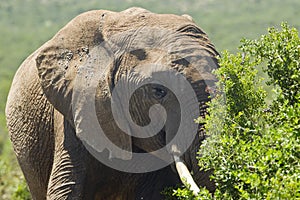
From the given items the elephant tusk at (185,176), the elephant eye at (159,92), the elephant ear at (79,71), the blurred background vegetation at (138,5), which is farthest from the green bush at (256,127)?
the blurred background vegetation at (138,5)

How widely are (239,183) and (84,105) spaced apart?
Answer: 159 cm

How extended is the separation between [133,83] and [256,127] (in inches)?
41.6

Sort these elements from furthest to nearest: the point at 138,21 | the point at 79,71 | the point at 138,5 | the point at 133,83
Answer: the point at 138,5 < the point at 79,71 < the point at 138,21 < the point at 133,83

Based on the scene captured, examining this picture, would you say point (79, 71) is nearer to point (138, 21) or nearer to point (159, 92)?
point (138, 21)

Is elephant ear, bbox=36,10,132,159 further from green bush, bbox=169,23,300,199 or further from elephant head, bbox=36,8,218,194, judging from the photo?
green bush, bbox=169,23,300,199

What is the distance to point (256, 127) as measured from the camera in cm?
471

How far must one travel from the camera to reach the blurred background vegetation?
91.2m

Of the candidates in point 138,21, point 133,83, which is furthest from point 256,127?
point 138,21

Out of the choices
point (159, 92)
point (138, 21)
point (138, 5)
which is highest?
point (138, 5)

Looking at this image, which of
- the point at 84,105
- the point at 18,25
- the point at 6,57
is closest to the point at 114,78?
→ the point at 84,105

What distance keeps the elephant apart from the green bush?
0.20 meters

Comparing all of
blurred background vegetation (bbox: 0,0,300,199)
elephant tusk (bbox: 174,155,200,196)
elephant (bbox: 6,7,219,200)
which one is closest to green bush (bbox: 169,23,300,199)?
elephant tusk (bbox: 174,155,200,196)

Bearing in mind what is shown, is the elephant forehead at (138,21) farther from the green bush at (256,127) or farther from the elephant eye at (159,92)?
the green bush at (256,127)

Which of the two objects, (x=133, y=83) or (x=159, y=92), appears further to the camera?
(x=133, y=83)
